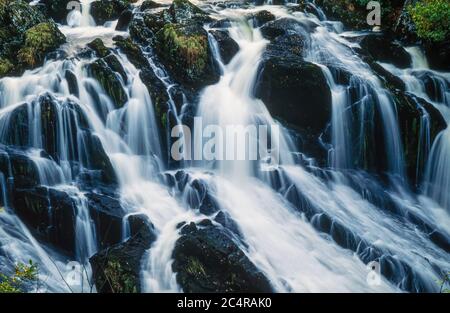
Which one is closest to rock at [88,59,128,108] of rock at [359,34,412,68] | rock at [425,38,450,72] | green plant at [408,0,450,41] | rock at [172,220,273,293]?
rock at [172,220,273,293]

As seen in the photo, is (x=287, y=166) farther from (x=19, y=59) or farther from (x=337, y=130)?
(x=19, y=59)

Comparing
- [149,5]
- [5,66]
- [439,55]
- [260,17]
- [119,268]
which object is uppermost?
[149,5]

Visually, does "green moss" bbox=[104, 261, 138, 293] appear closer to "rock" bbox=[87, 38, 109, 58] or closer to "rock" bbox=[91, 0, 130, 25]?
"rock" bbox=[87, 38, 109, 58]

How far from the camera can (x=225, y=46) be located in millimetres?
12016

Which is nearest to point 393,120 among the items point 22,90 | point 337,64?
point 337,64

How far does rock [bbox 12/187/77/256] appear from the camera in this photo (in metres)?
7.92

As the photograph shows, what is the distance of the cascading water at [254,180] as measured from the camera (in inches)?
307

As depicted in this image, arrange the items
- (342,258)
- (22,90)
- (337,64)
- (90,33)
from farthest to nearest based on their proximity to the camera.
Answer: (90,33) → (337,64) → (22,90) → (342,258)

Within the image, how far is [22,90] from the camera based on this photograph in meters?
9.90

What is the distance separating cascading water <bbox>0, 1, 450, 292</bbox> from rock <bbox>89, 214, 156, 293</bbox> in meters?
0.17

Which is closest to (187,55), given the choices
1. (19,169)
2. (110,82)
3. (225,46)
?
(225,46)

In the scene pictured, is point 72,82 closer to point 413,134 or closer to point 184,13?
point 184,13

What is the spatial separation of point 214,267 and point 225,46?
7275 mm

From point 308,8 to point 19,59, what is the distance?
10.1 metres
